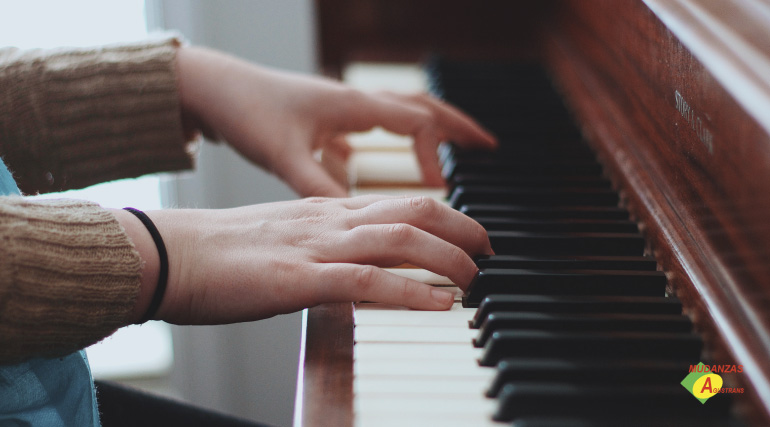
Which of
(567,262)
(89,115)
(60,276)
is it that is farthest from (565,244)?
Answer: (89,115)

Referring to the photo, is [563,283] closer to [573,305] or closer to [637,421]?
[573,305]

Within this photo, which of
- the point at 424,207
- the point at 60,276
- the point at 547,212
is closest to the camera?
the point at 60,276

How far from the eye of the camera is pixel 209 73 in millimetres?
1046

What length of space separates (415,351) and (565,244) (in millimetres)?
252

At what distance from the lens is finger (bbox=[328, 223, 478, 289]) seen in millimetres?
700

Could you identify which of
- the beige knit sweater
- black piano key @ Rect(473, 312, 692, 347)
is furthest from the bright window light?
black piano key @ Rect(473, 312, 692, 347)

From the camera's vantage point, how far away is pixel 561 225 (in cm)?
83

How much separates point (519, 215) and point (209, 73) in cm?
51

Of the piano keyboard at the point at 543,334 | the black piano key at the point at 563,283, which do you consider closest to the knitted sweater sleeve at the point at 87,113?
the piano keyboard at the point at 543,334

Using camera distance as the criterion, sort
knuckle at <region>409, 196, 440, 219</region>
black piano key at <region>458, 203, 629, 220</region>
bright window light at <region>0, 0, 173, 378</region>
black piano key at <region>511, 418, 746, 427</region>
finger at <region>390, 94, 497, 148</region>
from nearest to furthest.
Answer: black piano key at <region>511, 418, 746, 427</region>
knuckle at <region>409, 196, 440, 219</region>
black piano key at <region>458, 203, 629, 220</region>
finger at <region>390, 94, 497, 148</region>
bright window light at <region>0, 0, 173, 378</region>

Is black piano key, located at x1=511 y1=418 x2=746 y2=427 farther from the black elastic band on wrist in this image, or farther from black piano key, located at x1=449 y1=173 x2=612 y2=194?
black piano key, located at x1=449 y1=173 x2=612 y2=194

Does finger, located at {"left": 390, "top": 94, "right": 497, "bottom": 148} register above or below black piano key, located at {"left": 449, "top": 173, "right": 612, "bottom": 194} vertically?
above

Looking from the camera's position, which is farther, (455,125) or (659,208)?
(455,125)

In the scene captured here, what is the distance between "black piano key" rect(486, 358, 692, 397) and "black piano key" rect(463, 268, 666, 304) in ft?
0.45
